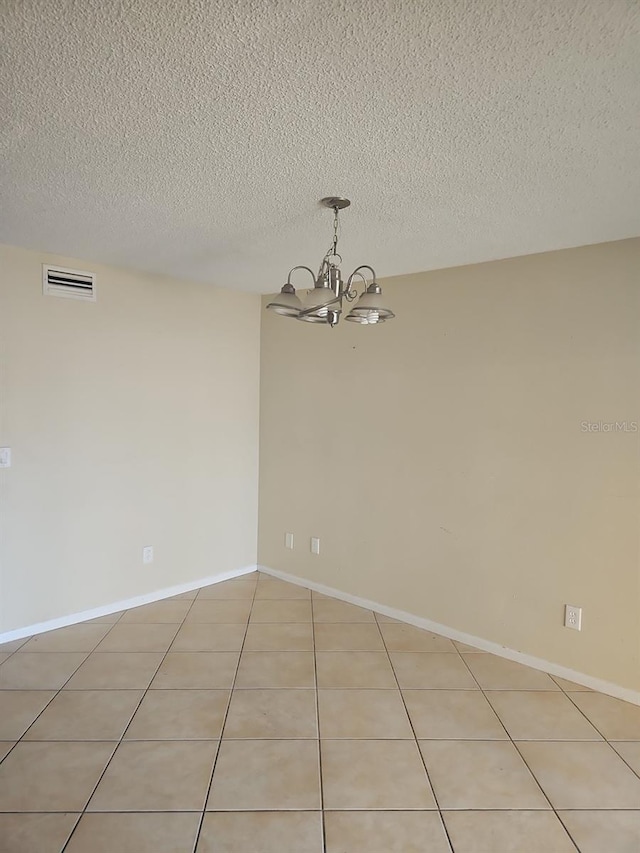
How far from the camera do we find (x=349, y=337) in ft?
11.9

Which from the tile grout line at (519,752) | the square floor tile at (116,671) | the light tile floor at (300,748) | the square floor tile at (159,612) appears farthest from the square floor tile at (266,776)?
the square floor tile at (159,612)

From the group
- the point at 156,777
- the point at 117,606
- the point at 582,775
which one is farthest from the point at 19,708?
the point at 582,775

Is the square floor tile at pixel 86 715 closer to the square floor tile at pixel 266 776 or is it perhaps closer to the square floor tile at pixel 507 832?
the square floor tile at pixel 266 776

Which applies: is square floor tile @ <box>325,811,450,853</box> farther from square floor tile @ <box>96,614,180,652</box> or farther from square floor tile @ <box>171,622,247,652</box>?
→ square floor tile @ <box>96,614,180,652</box>

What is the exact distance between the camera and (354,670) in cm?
273

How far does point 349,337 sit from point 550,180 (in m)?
1.85

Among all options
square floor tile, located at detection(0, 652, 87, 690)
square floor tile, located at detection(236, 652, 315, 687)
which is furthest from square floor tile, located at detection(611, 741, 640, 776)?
square floor tile, located at detection(0, 652, 87, 690)

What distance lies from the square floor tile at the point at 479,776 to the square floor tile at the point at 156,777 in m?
0.88

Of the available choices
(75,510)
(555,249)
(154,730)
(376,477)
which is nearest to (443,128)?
(555,249)

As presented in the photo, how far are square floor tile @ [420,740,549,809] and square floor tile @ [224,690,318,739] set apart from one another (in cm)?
53

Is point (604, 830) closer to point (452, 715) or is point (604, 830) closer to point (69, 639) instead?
point (452, 715)

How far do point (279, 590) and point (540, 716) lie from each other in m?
2.00

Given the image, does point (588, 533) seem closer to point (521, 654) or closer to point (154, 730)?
point (521, 654)

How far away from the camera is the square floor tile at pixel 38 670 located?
2523mm
